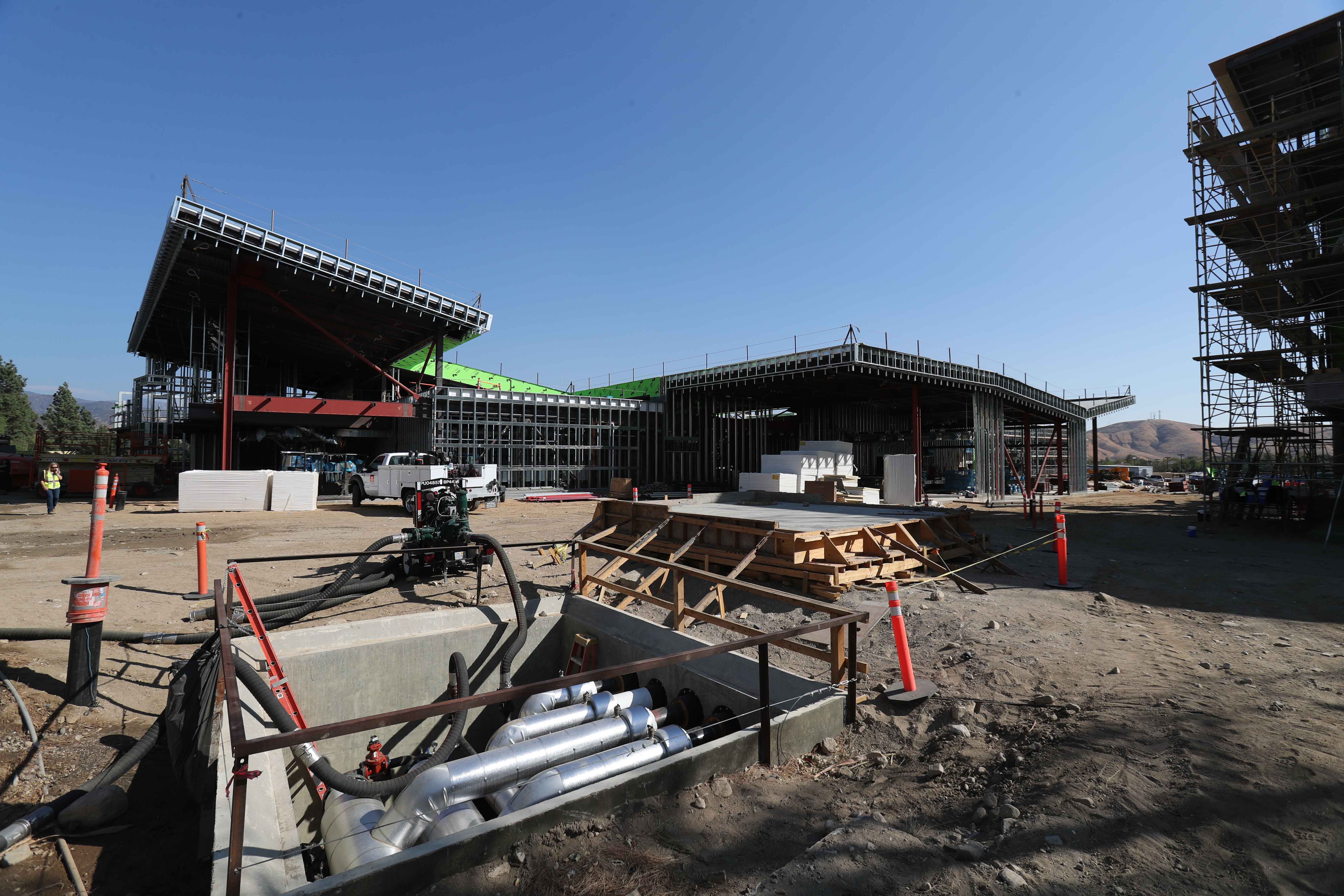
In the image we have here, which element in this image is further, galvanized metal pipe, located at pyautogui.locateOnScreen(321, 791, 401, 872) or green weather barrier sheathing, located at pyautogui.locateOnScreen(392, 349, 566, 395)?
green weather barrier sheathing, located at pyautogui.locateOnScreen(392, 349, 566, 395)

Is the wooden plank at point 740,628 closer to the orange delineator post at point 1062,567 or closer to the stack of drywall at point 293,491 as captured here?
the orange delineator post at point 1062,567

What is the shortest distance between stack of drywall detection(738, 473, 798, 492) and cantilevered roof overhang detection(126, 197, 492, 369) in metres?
17.8

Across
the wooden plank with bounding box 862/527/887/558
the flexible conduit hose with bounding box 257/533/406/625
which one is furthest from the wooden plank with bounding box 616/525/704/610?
the flexible conduit hose with bounding box 257/533/406/625

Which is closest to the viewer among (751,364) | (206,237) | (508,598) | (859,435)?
(508,598)

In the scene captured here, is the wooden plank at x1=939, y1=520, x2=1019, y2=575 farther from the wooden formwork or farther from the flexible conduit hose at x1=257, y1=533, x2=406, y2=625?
the flexible conduit hose at x1=257, y1=533, x2=406, y2=625

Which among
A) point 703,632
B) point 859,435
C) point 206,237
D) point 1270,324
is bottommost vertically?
point 703,632

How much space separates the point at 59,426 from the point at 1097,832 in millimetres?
113453

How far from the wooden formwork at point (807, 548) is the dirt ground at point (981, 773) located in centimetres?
61

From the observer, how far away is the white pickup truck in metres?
21.5

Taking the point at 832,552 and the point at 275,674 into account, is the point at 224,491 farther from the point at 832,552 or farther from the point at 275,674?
the point at 832,552

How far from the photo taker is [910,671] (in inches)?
206

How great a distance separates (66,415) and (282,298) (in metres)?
90.7

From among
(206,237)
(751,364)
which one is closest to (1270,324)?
(751,364)

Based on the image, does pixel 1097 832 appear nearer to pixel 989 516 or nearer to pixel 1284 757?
pixel 1284 757
